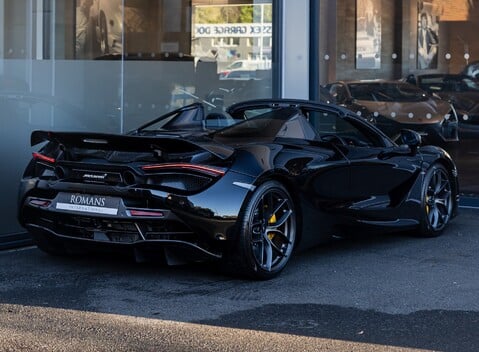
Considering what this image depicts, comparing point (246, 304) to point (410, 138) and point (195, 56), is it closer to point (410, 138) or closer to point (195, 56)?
point (410, 138)

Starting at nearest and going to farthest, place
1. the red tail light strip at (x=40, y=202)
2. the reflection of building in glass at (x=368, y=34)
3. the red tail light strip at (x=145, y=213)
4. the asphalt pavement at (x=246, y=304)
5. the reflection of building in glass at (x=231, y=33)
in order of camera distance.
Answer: the asphalt pavement at (x=246, y=304) < the red tail light strip at (x=145, y=213) < the red tail light strip at (x=40, y=202) < the reflection of building in glass at (x=231, y=33) < the reflection of building in glass at (x=368, y=34)

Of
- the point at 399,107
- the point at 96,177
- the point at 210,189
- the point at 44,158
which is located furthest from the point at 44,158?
the point at 399,107

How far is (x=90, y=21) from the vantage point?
8.86 meters

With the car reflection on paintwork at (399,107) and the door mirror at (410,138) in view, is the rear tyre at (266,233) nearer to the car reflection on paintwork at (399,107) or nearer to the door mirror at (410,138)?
the door mirror at (410,138)

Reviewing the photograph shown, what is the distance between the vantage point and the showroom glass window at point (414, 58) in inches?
412

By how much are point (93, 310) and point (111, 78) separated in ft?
13.7

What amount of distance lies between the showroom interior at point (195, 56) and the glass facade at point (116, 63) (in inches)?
0.5

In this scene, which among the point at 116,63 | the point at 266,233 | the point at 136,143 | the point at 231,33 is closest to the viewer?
the point at 136,143

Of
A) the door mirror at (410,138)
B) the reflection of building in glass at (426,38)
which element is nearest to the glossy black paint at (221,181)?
the door mirror at (410,138)

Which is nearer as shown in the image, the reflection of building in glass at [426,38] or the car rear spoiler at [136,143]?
the car rear spoiler at [136,143]

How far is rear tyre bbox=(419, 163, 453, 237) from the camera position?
7898mm

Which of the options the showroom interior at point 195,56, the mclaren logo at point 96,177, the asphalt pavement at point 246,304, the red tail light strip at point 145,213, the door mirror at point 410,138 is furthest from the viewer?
the showroom interior at point 195,56

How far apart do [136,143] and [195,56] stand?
15.0ft

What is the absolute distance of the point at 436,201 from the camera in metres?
8.15
